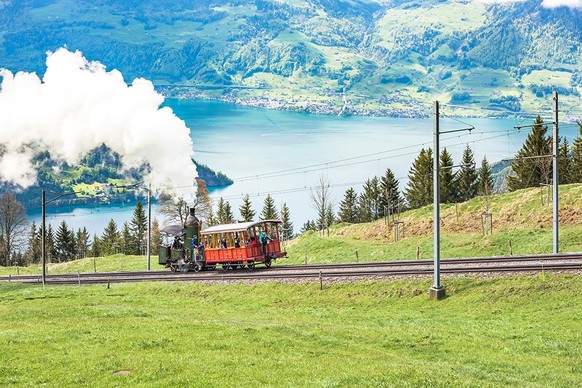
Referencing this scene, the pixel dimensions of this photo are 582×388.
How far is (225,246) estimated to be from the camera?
5197 cm

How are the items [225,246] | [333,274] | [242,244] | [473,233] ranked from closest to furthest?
[333,274] → [242,244] → [225,246] → [473,233]

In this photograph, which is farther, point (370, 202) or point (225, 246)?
point (370, 202)

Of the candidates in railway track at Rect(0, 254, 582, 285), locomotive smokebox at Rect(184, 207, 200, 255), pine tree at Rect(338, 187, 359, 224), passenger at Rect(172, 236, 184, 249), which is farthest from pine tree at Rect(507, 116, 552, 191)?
pine tree at Rect(338, 187, 359, 224)

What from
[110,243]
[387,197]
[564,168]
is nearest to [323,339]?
[387,197]

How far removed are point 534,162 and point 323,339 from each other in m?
80.2

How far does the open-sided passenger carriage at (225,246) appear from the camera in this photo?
167 feet

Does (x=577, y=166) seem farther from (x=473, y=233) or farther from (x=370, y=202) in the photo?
(x=370, y=202)

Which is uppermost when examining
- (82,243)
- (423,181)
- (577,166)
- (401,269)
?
(577,166)

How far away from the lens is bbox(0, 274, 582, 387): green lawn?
721 inches

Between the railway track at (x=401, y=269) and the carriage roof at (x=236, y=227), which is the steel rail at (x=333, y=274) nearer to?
the railway track at (x=401, y=269)

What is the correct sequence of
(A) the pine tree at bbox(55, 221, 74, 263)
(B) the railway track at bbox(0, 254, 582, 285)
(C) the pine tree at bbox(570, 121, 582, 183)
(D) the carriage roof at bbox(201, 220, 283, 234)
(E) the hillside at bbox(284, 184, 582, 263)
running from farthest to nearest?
(A) the pine tree at bbox(55, 221, 74, 263), (C) the pine tree at bbox(570, 121, 582, 183), (E) the hillside at bbox(284, 184, 582, 263), (D) the carriage roof at bbox(201, 220, 283, 234), (B) the railway track at bbox(0, 254, 582, 285)

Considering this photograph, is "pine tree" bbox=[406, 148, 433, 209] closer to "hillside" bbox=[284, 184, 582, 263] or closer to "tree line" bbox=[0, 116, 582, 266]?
"tree line" bbox=[0, 116, 582, 266]

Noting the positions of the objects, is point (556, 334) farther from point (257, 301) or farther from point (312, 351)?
point (257, 301)

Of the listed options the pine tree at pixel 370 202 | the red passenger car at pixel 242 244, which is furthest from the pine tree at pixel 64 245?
the red passenger car at pixel 242 244
